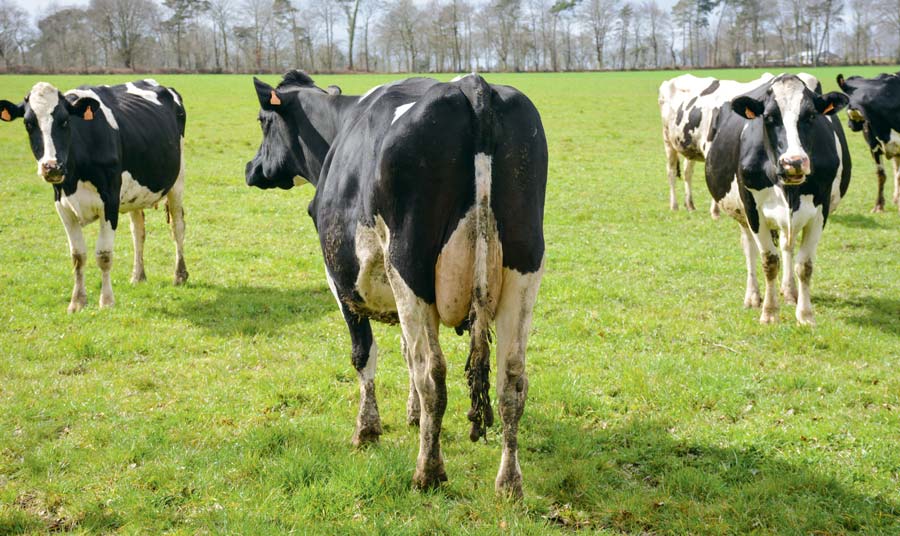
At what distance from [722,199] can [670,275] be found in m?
1.86

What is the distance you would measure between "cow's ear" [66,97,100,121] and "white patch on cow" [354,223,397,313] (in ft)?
19.9

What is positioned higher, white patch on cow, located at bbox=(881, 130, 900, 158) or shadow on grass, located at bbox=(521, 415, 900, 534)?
white patch on cow, located at bbox=(881, 130, 900, 158)

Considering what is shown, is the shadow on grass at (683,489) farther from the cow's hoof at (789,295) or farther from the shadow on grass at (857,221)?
the shadow on grass at (857,221)

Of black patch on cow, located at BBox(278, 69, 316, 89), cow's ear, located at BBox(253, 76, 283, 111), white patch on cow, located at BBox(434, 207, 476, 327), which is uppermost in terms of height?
black patch on cow, located at BBox(278, 69, 316, 89)

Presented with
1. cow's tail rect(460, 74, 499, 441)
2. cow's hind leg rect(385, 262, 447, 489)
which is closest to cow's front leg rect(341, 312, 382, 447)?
cow's hind leg rect(385, 262, 447, 489)

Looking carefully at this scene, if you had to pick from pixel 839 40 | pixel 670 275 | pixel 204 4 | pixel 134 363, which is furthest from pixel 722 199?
pixel 839 40

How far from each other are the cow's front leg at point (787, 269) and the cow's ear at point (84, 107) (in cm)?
844

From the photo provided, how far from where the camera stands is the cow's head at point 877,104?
15258 mm

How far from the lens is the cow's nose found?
297 inches

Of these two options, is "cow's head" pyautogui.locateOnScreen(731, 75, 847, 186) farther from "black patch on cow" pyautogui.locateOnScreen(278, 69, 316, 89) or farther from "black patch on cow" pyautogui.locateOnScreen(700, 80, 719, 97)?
"black patch on cow" pyautogui.locateOnScreen(700, 80, 719, 97)

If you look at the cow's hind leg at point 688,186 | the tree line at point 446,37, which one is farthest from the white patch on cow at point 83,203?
the tree line at point 446,37

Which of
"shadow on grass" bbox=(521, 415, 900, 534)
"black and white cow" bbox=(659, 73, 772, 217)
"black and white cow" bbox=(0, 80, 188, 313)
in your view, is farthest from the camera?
"black and white cow" bbox=(659, 73, 772, 217)

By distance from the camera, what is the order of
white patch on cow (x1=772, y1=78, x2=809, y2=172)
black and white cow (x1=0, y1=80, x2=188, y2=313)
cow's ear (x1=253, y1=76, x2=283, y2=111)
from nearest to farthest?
cow's ear (x1=253, y1=76, x2=283, y2=111)
white patch on cow (x1=772, y1=78, x2=809, y2=172)
black and white cow (x1=0, y1=80, x2=188, y2=313)

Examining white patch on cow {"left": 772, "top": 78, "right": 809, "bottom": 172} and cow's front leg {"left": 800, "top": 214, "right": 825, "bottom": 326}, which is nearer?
white patch on cow {"left": 772, "top": 78, "right": 809, "bottom": 172}
